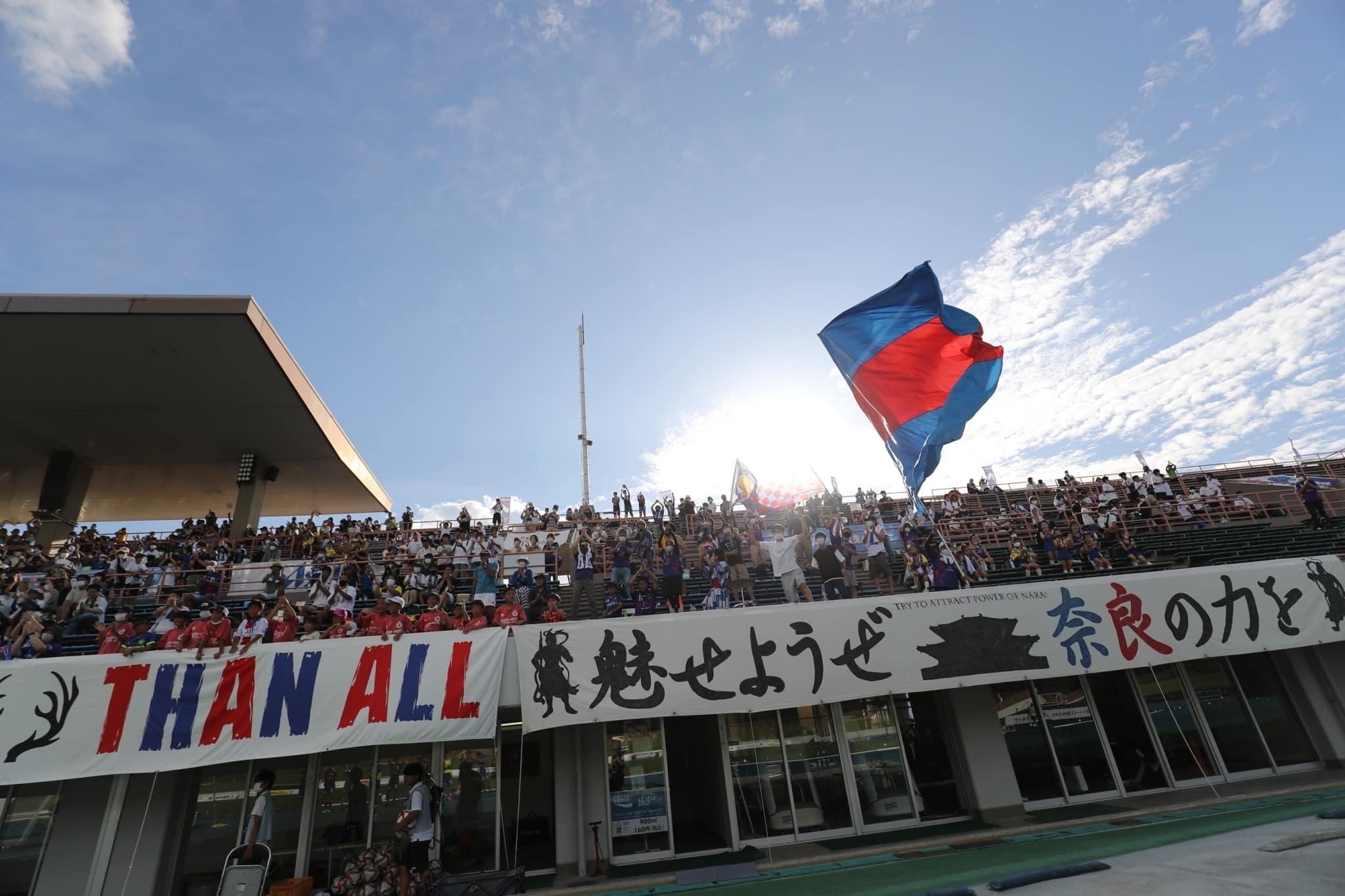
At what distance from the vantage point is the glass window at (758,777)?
1083 centimetres

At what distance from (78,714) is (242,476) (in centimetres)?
1756

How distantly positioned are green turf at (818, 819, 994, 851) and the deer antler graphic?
37.9 ft

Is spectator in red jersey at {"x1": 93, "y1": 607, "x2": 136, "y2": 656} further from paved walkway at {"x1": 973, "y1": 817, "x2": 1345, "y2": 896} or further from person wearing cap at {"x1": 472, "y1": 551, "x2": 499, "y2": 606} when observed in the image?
paved walkway at {"x1": 973, "y1": 817, "x2": 1345, "y2": 896}

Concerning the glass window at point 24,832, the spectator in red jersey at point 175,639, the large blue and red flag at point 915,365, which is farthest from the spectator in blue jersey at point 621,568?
the glass window at point 24,832

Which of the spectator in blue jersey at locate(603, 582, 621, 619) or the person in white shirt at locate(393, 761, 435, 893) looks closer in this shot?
the person in white shirt at locate(393, 761, 435, 893)

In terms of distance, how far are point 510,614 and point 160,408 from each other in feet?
62.2

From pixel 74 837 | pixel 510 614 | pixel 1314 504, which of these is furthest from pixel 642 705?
pixel 1314 504

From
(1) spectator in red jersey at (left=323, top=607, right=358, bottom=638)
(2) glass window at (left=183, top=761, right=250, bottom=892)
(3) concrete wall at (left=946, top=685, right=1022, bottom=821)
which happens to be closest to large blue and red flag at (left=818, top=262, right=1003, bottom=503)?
(3) concrete wall at (left=946, top=685, right=1022, bottom=821)

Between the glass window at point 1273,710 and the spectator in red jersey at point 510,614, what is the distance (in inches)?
547

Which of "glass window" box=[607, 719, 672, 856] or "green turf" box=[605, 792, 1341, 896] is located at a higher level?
"glass window" box=[607, 719, 672, 856]

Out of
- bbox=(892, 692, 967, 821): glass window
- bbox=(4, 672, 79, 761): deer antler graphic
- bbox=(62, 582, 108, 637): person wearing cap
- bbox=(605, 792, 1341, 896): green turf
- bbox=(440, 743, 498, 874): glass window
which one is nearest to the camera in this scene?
bbox=(605, 792, 1341, 896): green turf

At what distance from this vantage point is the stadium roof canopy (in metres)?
17.2

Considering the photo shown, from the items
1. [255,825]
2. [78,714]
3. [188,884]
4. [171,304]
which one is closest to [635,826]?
[255,825]

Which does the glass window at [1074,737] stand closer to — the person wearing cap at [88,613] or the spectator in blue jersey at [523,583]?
the spectator in blue jersey at [523,583]
